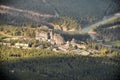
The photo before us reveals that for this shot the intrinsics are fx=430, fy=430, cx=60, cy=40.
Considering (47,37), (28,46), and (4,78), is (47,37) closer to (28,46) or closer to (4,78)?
(28,46)

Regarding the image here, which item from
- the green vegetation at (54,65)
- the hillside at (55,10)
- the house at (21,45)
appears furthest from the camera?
the hillside at (55,10)

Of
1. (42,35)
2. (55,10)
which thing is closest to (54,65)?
(42,35)

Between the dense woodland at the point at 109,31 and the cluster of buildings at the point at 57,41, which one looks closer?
the cluster of buildings at the point at 57,41

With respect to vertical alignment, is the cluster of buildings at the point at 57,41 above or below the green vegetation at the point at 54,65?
above

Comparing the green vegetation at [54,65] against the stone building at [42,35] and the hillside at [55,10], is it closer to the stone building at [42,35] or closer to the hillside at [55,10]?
the stone building at [42,35]

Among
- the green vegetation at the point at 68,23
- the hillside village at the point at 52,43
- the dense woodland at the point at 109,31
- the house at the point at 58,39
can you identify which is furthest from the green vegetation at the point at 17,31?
the dense woodland at the point at 109,31

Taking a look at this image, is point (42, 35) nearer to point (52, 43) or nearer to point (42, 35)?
point (42, 35)

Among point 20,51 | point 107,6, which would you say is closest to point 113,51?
point 107,6

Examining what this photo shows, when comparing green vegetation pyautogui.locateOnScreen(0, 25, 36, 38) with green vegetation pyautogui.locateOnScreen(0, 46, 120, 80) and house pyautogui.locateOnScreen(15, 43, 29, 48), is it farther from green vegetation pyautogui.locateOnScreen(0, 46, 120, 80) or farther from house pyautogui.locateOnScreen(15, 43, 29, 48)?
green vegetation pyautogui.locateOnScreen(0, 46, 120, 80)

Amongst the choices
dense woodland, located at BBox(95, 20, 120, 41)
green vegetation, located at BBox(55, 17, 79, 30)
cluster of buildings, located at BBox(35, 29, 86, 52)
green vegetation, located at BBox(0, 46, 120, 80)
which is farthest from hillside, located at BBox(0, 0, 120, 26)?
green vegetation, located at BBox(0, 46, 120, 80)
